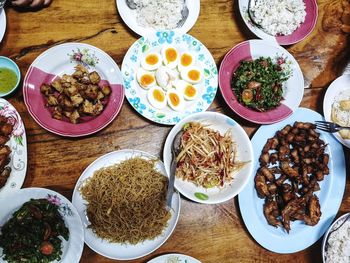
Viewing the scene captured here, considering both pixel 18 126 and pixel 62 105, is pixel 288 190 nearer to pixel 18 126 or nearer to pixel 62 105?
pixel 62 105

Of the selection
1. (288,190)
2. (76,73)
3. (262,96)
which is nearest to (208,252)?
(288,190)

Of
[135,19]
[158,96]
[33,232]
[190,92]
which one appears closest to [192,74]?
[190,92]

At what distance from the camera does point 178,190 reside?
2518mm

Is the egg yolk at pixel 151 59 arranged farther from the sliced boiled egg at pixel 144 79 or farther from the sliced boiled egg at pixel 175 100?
the sliced boiled egg at pixel 175 100

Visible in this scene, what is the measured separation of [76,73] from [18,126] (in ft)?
1.71

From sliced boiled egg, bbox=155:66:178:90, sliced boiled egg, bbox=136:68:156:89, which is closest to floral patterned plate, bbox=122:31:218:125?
sliced boiled egg, bbox=136:68:156:89

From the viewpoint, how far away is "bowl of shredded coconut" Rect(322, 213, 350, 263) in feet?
8.71

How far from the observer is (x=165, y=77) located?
8.79ft

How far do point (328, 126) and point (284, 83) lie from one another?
0.44m

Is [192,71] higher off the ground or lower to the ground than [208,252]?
higher

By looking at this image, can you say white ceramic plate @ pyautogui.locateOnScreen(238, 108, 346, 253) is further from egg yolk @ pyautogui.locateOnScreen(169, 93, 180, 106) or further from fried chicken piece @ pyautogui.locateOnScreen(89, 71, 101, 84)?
fried chicken piece @ pyautogui.locateOnScreen(89, 71, 101, 84)

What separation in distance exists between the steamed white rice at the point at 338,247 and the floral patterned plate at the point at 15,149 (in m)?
2.13

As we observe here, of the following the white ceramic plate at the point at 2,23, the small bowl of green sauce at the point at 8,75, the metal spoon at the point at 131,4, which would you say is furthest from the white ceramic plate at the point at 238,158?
the white ceramic plate at the point at 2,23

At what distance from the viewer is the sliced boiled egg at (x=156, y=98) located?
2.64m
